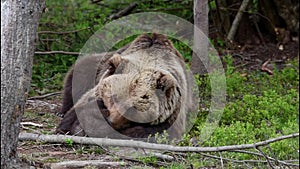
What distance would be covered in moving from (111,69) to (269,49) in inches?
195

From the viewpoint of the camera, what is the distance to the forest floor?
4.59m

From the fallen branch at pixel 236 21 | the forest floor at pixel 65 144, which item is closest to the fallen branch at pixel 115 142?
the forest floor at pixel 65 144

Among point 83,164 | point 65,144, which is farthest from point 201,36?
point 83,164

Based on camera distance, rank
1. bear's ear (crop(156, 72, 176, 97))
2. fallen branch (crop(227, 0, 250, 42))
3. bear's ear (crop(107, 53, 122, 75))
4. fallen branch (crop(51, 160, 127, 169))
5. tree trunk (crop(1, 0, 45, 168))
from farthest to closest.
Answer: fallen branch (crop(227, 0, 250, 42))
bear's ear (crop(107, 53, 122, 75))
bear's ear (crop(156, 72, 176, 97))
fallen branch (crop(51, 160, 127, 169))
tree trunk (crop(1, 0, 45, 168))

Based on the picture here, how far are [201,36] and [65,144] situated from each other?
2740 millimetres

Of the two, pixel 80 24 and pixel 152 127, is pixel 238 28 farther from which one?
pixel 152 127

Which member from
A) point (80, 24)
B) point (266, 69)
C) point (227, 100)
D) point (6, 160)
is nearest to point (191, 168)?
point (6, 160)

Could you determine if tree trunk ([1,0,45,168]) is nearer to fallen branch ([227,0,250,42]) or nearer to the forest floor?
the forest floor

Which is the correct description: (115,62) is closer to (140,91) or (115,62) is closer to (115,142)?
(140,91)

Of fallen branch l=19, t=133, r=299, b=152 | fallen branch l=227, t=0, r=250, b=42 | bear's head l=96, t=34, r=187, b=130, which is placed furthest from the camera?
fallen branch l=227, t=0, r=250, b=42

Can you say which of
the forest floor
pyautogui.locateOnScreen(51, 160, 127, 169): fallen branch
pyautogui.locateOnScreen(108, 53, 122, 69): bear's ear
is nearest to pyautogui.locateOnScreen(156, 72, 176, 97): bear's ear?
pyautogui.locateOnScreen(108, 53, 122, 69): bear's ear

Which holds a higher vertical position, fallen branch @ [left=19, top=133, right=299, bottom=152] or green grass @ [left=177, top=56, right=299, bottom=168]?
green grass @ [left=177, top=56, right=299, bottom=168]

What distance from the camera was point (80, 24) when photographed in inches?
367

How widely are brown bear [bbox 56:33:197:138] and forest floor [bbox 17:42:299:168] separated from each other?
29cm
